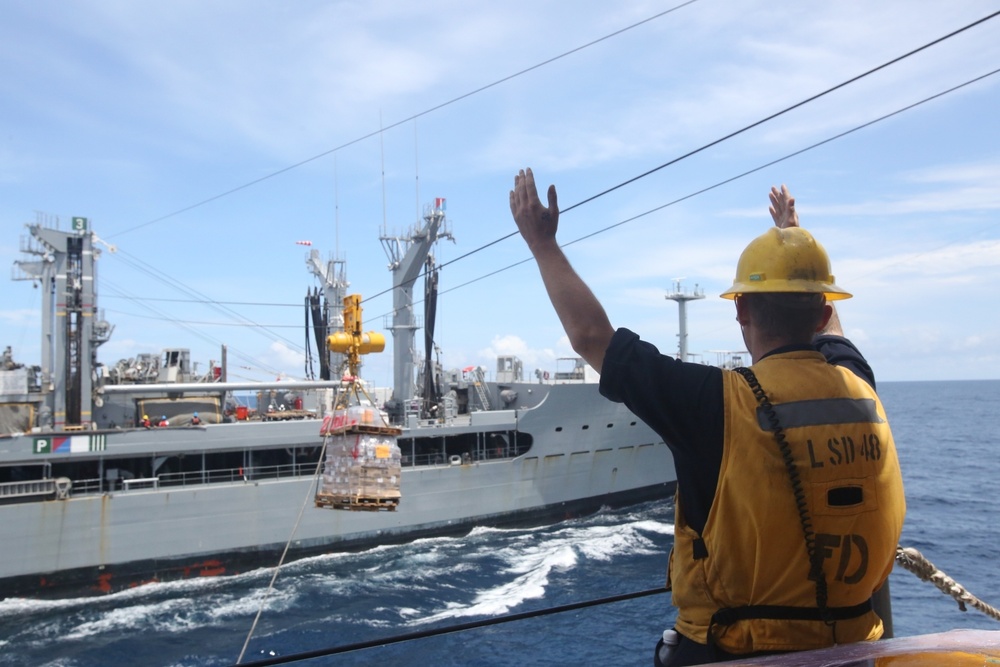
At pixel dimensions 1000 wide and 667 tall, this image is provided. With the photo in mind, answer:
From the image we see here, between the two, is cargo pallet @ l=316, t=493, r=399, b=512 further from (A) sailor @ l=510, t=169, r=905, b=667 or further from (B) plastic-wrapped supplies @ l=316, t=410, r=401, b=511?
(A) sailor @ l=510, t=169, r=905, b=667

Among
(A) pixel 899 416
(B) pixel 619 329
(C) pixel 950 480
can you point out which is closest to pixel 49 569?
(B) pixel 619 329

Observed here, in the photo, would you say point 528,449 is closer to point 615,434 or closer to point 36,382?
point 615,434

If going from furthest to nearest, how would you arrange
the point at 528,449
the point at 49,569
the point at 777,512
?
1. the point at 528,449
2. the point at 49,569
3. the point at 777,512

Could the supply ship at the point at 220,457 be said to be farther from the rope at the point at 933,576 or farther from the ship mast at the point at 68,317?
the rope at the point at 933,576

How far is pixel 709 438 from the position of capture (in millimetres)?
1691

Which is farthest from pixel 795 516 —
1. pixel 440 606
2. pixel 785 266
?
pixel 440 606

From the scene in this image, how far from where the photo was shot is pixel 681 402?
1698mm

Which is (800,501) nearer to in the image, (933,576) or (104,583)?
(933,576)

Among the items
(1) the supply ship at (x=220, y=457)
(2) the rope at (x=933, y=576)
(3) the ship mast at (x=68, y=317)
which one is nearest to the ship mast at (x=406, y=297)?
(1) the supply ship at (x=220, y=457)

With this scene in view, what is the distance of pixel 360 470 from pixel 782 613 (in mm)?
7986

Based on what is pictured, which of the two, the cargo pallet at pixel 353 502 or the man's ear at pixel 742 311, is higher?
the man's ear at pixel 742 311

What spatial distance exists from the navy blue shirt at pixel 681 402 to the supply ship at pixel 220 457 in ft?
49.4

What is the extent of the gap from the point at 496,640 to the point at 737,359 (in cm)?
1879

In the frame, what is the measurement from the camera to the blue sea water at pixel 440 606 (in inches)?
546
